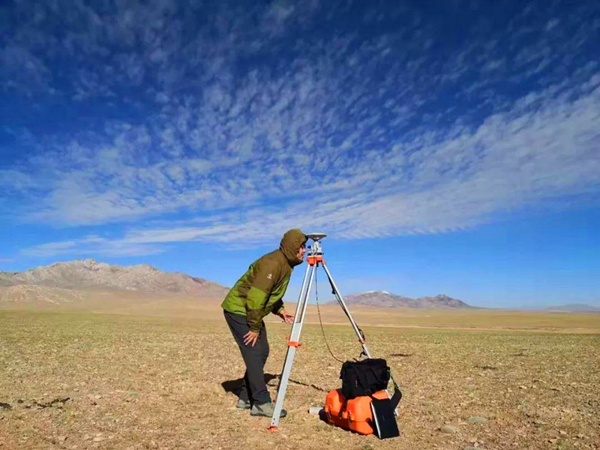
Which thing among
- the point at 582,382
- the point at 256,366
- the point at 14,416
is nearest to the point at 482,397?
the point at 582,382

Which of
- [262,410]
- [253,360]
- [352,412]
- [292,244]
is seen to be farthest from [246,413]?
[292,244]

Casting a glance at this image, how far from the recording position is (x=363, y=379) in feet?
20.6

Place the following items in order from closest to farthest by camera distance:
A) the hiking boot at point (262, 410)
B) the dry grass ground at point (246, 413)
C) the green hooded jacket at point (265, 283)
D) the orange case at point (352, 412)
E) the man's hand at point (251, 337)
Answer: the dry grass ground at point (246, 413) → the orange case at point (352, 412) → the green hooded jacket at point (265, 283) → the man's hand at point (251, 337) → the hiking boot at point (262, 410)

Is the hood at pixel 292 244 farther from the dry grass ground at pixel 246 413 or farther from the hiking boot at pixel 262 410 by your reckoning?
the dry grass ground at pixel 246 413

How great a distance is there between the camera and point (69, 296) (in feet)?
545

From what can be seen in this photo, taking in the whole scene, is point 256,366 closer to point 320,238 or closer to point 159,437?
point 159,437

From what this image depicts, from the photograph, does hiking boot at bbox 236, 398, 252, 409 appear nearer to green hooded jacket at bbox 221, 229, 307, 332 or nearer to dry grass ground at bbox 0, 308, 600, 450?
dry grass ground at bbox 0, 308, 600, 450

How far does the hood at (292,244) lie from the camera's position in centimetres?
678

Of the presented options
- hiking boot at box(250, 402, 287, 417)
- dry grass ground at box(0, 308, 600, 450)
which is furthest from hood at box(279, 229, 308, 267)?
dry grass ground at box(0, 308, 600, 450)

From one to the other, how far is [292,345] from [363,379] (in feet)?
3.67

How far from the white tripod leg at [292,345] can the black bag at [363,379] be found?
0.80 meters

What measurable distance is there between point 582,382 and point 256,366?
283 inches

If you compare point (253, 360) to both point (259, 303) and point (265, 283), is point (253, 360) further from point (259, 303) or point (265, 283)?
point (265, 283)

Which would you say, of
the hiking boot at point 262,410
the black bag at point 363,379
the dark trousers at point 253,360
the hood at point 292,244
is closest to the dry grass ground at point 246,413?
the hiking boot at point 262,410
